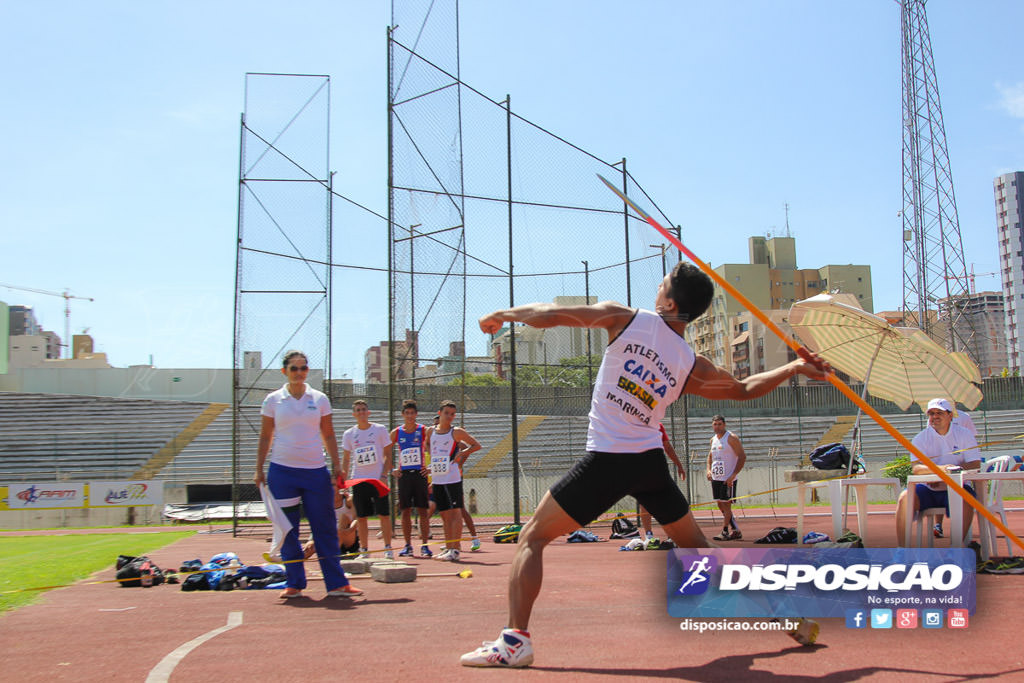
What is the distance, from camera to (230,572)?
7.12m

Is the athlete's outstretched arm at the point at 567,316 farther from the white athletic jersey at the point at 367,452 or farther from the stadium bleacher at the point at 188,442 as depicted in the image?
the stadium bleacher at the point at 188,442

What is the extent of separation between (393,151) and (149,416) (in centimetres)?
2547

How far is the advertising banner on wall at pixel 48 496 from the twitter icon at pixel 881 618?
84.9ft

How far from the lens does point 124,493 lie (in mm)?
25359

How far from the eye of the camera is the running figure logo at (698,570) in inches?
149

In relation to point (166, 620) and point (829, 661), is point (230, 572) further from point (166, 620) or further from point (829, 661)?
point (829, 661)

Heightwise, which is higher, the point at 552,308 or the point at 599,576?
the point at 552,308

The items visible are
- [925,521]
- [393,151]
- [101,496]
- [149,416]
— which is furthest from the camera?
[149,416]

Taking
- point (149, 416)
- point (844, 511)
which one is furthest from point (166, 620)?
point (149, 416)

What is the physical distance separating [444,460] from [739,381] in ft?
22.5

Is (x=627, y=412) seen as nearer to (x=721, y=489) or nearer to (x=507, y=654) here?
(x=507, y=654)

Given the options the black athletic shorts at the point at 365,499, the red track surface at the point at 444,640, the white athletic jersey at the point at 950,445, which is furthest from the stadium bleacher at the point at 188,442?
the red track surface at the point at 444,640

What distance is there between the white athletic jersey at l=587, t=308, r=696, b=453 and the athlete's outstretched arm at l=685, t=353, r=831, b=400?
0.56ft
